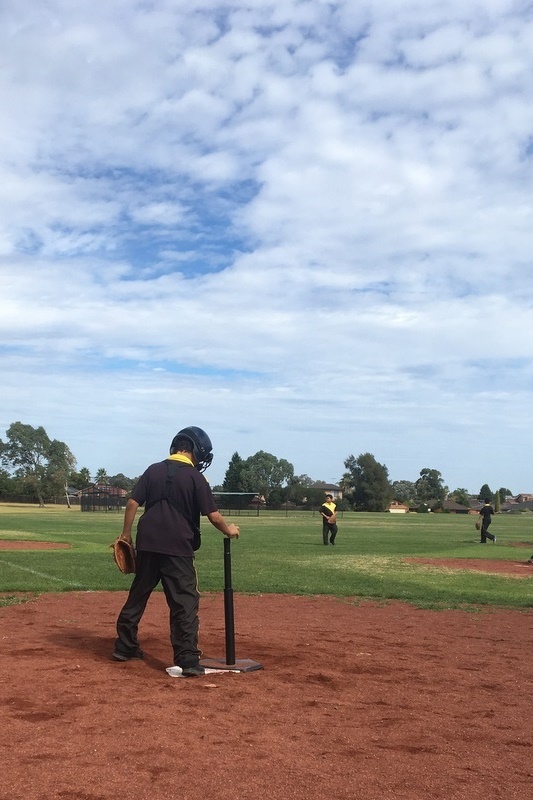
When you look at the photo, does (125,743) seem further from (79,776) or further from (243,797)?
(243,797)

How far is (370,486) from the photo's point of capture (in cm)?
13325

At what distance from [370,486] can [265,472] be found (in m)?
28.6

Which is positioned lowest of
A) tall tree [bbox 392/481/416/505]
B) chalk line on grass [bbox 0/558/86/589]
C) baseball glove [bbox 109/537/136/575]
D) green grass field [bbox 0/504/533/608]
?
green grass field [bbox 0/504/533/608]

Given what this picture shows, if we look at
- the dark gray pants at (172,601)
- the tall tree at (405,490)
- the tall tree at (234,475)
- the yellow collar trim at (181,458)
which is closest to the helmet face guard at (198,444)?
the yellow collar trim at (181,458)

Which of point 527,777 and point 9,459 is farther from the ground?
point 9,459

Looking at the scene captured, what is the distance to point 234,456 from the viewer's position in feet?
487

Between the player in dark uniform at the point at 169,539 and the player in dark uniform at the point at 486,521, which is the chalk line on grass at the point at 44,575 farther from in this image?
the player in dark uniform at the point at 486,521

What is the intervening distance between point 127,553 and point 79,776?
3273 mm

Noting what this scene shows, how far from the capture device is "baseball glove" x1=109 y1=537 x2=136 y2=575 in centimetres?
724

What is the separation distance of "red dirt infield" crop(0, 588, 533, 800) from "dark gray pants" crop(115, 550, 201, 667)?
0.23 meters

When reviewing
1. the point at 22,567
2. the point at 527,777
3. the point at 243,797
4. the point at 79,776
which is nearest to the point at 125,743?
the point at 79,776

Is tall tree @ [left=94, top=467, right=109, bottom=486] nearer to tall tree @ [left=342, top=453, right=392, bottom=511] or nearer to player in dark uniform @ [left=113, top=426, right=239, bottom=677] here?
tall tree @ [left=342, top=453, right=392, bottom=511]

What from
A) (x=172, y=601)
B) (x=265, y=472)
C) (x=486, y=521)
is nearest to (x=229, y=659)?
(x=172, y=601)

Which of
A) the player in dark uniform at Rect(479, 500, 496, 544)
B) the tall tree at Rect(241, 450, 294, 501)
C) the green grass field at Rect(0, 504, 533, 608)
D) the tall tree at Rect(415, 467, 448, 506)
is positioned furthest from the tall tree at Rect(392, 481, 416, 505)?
the green grass field at Rect(0, 504, 533, 608)
